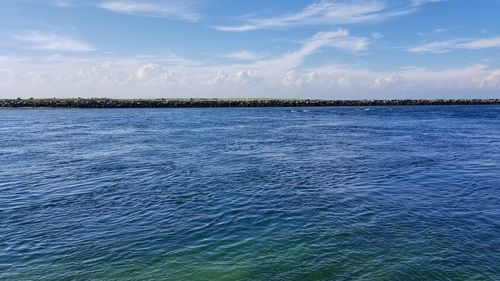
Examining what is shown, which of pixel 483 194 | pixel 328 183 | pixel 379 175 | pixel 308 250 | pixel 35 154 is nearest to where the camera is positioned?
pixel 308 250

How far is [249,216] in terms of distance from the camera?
1844cm

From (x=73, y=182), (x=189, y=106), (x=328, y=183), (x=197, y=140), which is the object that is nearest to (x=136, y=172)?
(x=73, y=182)

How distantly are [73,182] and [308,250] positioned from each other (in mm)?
16277

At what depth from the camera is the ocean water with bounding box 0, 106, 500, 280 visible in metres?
13.4

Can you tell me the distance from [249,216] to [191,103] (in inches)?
4915

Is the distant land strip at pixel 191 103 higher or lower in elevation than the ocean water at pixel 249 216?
higher

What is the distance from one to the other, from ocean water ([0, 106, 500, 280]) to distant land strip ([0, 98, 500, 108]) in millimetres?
101172

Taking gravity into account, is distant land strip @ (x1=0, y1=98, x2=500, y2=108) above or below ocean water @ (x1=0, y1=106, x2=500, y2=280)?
above

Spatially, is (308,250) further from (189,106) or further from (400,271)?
(189,106)

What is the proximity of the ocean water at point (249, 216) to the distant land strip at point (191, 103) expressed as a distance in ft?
332

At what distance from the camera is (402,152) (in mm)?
37438

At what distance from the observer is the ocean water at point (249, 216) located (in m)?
13.4

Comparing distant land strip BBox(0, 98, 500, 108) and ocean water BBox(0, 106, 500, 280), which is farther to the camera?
distant land strip BBox(0, 98, 500, 108)

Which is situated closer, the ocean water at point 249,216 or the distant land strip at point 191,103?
the ocean water at point 249,216
